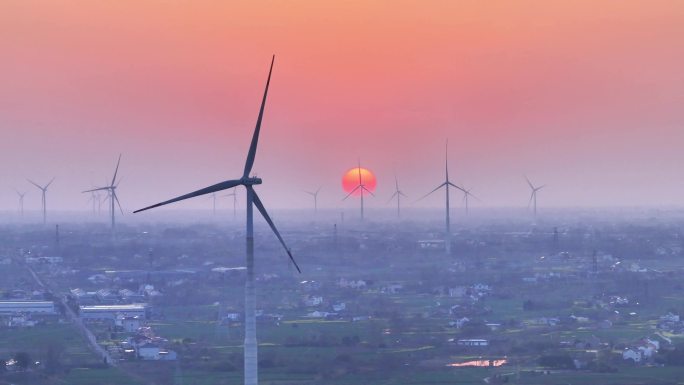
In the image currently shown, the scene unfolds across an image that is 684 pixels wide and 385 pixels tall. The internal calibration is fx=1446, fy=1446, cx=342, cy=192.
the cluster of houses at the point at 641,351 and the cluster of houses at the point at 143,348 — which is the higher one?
the cluster of houses at the point at 143,348

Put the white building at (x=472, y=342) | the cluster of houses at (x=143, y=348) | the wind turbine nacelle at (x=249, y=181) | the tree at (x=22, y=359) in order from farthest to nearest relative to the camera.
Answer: the white building at (x=472, y=342) < the cluster of houses at (x=143, y=348) < the tree at (x=22, y=359) < the wind turbine nacelle at (x=249, y=181)

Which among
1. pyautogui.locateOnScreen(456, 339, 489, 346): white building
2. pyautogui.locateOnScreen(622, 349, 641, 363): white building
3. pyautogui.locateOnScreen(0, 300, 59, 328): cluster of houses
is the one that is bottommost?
pyautogui.locateOnScreen(622, 349, 641, 363): white building

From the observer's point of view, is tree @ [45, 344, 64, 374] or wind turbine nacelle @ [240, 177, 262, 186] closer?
wind turbine nacelle @ [240, 177, 262, 186]

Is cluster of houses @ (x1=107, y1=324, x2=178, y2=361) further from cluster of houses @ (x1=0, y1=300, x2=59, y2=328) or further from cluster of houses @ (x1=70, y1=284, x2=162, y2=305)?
cluster of houses @ (x1=70, y1=284, x2=162, y2=305)

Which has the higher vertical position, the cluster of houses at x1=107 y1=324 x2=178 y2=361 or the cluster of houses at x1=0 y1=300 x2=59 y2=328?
the cluster of houses at x1=0 y1=300 x2=59 y2=328

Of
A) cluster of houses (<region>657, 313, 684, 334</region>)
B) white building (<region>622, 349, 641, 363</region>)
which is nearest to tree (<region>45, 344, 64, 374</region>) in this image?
white building (<region>622, 349, 641, 363</region>)

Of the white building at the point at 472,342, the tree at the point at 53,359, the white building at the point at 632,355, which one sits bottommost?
the white building at the point at 632,355

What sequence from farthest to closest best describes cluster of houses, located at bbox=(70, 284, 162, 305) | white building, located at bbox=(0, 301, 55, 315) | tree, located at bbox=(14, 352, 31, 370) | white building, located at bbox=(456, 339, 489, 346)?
cluster of houses, located at bbox=(70, 284, 162, 305) < white building, located at bbox=(0, 301, 55, 315) < white building, located at bbox=(456, 339, 489, 346) < tree, located at bbox=(14, 352, 31, 370)

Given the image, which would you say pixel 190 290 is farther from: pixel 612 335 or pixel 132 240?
pixel 132 240

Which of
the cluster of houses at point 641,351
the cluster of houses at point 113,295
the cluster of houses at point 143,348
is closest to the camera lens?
the cluster of houses at point 143,348

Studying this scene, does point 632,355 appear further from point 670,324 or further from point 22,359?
point 22,359

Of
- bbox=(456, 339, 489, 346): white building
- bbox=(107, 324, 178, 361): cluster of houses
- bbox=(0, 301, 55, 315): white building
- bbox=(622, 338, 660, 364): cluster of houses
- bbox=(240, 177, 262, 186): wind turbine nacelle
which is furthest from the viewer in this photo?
bbox=(0, 301, 55, 315): white building

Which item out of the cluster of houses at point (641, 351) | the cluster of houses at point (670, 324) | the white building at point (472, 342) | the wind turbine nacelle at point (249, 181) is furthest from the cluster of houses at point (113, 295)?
the wind turbine nacelle at point (249, 181)

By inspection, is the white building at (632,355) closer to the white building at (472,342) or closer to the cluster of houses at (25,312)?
the white building at (472,342)
